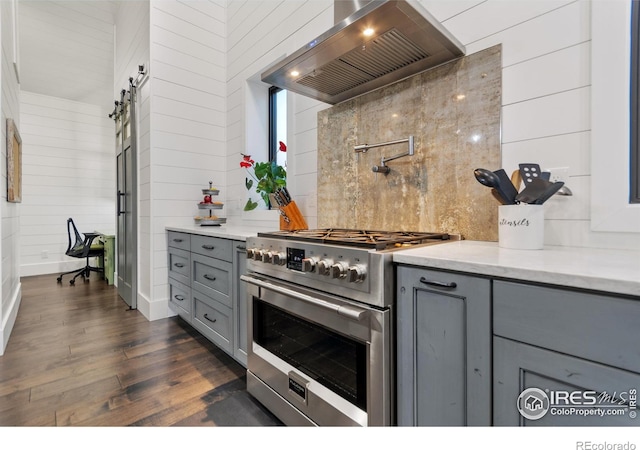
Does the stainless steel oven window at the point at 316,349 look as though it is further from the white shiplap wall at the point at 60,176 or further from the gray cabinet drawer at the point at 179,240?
the white shiplap wall at the point at 60,176

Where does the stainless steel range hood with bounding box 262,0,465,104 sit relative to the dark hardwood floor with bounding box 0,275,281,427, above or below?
above

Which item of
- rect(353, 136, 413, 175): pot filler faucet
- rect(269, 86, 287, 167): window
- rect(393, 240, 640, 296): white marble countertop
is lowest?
rect(393, 240, 640, 296): white marble countertop

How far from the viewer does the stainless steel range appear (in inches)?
42.0

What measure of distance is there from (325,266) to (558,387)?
76 cm

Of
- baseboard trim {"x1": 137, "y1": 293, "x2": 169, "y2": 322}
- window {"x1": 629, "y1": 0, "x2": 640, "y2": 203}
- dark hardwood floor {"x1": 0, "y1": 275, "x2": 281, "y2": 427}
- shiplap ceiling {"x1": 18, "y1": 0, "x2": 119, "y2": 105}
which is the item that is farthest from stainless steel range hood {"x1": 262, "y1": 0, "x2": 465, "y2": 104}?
shiplap ceiling {"x1": 18, "y1": 0, "x2": 119, "y2": 105}

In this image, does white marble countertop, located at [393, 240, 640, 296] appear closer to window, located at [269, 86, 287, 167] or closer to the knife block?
the knife block

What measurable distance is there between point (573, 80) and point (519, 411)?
1234mm

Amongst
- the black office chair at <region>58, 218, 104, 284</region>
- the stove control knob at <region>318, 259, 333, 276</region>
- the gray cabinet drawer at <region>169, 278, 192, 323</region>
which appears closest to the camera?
the stove control knob at <region>318, 259, 333, 276</region>

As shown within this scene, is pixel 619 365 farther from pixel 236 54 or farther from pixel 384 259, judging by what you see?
pixel 236 54

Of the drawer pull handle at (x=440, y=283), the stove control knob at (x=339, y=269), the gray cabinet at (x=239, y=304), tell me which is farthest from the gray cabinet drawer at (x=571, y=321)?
the gray cabinet at (x=239, y=304)

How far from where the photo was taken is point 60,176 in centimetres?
551

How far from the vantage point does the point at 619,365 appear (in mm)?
659
